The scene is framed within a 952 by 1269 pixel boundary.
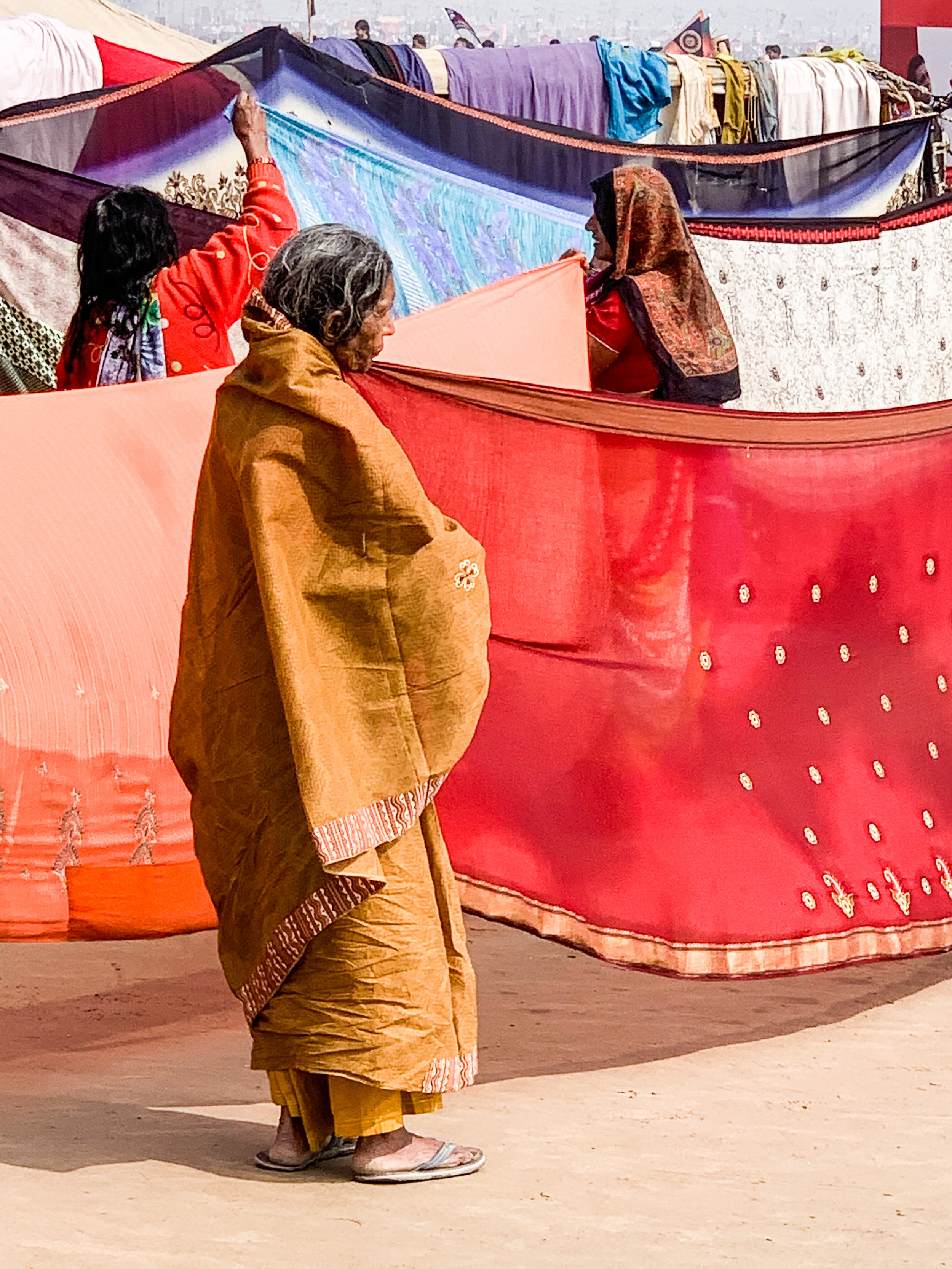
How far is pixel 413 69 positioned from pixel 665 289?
405cm

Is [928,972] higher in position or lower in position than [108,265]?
lower

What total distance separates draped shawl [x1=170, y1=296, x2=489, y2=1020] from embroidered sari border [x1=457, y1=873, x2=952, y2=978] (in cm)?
61

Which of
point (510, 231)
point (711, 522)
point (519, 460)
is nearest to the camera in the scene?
point (519, 460)

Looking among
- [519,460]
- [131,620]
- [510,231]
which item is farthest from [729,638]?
[510,231]

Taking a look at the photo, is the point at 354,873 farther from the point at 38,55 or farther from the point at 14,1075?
the point at 38,55

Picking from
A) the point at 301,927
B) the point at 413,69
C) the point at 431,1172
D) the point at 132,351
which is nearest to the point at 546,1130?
the point at 431,1172

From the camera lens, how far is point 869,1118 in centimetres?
368

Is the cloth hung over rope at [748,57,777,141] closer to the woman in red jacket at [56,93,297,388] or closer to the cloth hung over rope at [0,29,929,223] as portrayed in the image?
the cloth hung over rope at [0,29,929,223]

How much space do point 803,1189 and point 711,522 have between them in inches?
54.7

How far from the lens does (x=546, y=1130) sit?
355 centimetres

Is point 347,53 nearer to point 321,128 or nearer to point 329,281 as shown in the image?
point 321,128

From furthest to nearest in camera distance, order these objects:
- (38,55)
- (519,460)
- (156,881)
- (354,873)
Answer: (38,55)
(519,460)
(156,881)
(354,873)

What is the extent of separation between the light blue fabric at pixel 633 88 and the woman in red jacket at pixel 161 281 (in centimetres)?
490

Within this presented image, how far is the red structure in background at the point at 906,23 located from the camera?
1532 cm
